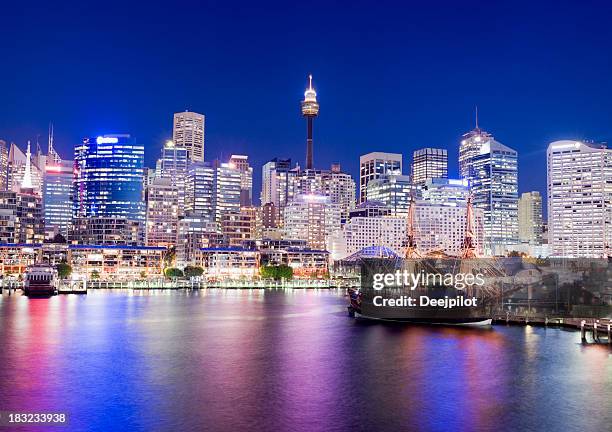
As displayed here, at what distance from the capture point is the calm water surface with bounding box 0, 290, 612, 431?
36.6m

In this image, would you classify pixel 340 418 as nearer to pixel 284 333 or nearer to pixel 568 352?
pixel 568 352

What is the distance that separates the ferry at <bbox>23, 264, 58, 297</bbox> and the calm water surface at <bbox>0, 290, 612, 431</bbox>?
61144mm

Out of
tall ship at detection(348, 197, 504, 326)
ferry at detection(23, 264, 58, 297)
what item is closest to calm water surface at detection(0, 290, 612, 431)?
tall ship at detection(348, 197, 504, 326)

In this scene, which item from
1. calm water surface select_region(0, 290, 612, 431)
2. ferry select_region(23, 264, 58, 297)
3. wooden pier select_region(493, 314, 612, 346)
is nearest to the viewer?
calm water surface select_region(0, 290, 612, 431)

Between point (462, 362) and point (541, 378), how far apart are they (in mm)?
7007

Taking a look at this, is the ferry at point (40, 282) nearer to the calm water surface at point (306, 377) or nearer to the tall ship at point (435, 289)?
the calm water surface at point (306, 377)

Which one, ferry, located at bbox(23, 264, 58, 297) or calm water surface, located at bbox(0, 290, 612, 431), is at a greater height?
ferry, located at bbox(23, 264, 58, 297)

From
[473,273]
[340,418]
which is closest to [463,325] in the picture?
[473,273]

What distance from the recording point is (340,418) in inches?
1442

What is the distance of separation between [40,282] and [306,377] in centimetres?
10620

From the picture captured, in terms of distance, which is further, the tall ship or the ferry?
the ferry

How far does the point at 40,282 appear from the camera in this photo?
5487 inches

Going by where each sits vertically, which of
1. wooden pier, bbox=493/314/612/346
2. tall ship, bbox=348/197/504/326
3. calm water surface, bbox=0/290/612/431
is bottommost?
calm water surface, bbox=0/290/612/431

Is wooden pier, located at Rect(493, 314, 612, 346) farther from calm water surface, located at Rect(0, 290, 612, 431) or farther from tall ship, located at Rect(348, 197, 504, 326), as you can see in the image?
tall ship, located at Rect(348, 197, 504, 326)
